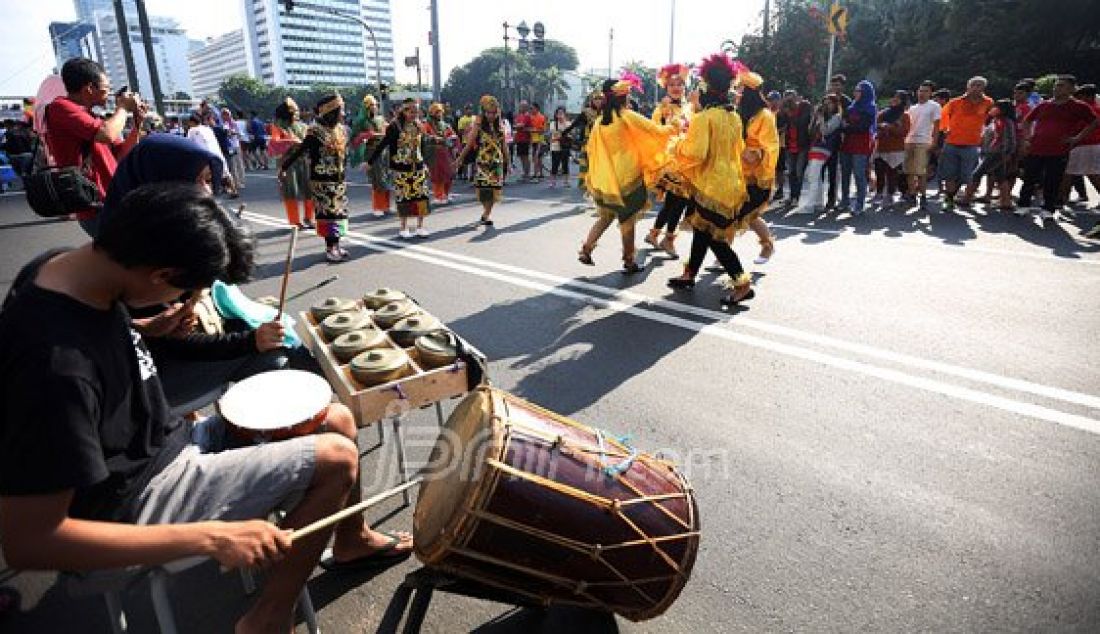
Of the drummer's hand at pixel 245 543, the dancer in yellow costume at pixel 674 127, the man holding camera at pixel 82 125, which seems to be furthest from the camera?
the dancer in yellow costume at pixel 674 127

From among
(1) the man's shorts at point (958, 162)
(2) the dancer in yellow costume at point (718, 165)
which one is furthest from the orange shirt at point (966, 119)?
(2) the dancer in yellow costume at point (718, 165)

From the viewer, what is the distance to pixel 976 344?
14.2ft

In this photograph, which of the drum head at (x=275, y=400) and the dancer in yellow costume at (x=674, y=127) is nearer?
the drum head at (x=275, y=400)

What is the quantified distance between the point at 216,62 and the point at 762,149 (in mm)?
214990

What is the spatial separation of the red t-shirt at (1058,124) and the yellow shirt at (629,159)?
594 centimetres

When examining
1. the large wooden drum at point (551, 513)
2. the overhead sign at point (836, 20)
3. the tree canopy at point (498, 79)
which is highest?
the tree canopy at point (498, 79)

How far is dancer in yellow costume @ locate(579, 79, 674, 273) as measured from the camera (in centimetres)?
602

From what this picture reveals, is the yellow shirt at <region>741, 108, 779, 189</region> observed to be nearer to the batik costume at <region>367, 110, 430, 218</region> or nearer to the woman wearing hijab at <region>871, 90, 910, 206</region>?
the batik costume at <region>367, 110, 430, 218</region>

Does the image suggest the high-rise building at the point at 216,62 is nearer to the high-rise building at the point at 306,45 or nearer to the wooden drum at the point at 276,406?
the high-rise building at the point at 306,45

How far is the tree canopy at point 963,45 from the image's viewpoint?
2339 cm

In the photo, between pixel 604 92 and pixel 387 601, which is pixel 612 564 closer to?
pixel 387 601

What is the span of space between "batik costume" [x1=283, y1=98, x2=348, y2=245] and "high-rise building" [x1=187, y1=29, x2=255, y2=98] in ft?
611

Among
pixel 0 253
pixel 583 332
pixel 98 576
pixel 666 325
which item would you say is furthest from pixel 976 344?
pixel 0 253

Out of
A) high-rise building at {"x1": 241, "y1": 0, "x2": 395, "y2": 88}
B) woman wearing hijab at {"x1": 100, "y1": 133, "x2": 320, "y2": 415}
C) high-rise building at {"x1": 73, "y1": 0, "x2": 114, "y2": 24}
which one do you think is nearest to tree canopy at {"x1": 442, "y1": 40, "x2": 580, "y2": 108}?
high-rise building at {"x1": 241, "y1": 0, "x2": 395, "y2": 88}
